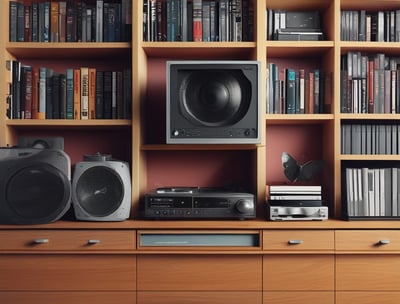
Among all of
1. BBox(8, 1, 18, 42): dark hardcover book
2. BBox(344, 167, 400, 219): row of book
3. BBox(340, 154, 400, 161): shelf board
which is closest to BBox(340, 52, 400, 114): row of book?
BBox(340, 154, 400, 161): shelf board

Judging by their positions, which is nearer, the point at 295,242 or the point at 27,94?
the point at 295,242

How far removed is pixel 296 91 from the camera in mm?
2537

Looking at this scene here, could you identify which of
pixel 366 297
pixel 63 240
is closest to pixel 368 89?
pixel 366 297

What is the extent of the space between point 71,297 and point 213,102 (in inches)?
42.2

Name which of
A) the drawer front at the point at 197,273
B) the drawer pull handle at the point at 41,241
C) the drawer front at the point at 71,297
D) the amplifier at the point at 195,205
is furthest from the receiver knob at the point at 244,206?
the drawer pull handle at the point at 41,241

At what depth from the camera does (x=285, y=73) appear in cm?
255

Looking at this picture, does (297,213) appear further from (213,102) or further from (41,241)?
(41,241)

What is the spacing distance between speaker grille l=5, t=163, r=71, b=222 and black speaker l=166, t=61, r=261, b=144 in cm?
54

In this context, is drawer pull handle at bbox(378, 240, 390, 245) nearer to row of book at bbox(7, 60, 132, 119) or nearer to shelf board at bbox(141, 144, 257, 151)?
shelf board at bbox(141, 144, 257, 151)

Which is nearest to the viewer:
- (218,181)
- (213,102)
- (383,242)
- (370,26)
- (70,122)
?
(383,242)

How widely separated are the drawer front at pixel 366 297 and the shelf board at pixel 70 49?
1516 millimetres

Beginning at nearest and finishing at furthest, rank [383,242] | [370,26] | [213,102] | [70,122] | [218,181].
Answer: [383,242] → [213,102] → [70,122] → [370,26] → [218,181]

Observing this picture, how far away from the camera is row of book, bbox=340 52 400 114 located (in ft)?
8.18

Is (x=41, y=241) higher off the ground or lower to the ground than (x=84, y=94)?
lower
